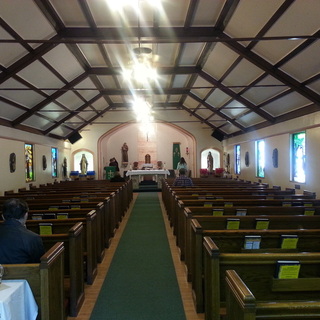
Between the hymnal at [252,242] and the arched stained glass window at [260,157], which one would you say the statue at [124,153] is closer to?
the arched stained glass window at [260,157]

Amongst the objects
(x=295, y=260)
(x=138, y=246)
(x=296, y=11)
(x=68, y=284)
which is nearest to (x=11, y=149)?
(x=138, y=246)

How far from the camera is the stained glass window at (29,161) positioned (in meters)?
10.4

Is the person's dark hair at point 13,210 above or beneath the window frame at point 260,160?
beneath

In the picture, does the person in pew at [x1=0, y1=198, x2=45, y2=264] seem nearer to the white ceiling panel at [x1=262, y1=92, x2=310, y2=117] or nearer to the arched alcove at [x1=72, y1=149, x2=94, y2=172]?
the white ceiling panel at [x1=262, y1=92, x2=310, y2=117]

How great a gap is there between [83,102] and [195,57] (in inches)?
202

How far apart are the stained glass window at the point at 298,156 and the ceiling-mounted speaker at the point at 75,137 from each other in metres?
10.2

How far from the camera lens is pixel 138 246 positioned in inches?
210

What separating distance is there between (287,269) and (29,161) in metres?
10.1

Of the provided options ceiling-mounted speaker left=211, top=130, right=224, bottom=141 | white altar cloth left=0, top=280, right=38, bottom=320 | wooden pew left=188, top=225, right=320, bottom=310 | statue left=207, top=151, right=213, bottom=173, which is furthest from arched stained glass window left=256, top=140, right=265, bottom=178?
white altar cloth left=0, top=280, right=38, bottom=320

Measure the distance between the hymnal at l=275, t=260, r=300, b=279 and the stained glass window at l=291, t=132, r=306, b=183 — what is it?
20.0 ft

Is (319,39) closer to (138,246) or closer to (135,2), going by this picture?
(135,2)

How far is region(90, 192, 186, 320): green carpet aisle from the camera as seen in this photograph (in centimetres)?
305

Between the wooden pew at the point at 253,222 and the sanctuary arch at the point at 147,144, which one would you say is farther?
the sanctuary arch at the point at 147,144

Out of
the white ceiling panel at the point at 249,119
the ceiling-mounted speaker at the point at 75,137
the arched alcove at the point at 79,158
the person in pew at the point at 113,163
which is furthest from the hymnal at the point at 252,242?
the arched alcove at the point at 79,158
